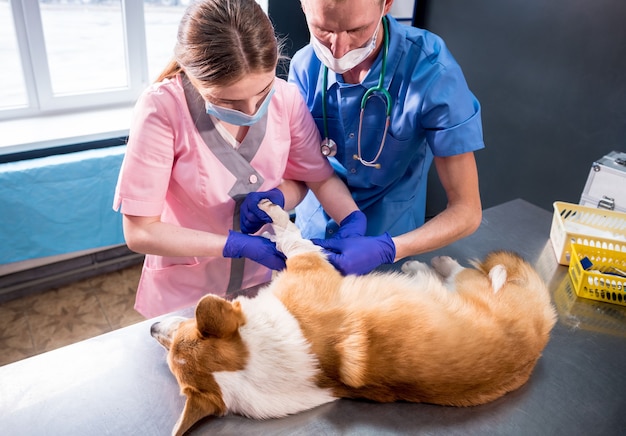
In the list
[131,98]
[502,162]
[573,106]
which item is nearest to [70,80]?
[131,98]

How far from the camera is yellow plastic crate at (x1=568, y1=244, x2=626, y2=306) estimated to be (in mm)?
1500

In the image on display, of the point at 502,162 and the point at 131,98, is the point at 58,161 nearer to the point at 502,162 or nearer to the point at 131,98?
the point at 131,98

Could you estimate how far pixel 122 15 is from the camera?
3.19 metres

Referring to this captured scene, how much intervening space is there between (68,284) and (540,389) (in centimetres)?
294

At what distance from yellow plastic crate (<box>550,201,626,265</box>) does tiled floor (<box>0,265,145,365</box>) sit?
231cm

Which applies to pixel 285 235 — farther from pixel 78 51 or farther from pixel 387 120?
pixel 78 51

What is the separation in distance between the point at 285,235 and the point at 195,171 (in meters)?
0.33

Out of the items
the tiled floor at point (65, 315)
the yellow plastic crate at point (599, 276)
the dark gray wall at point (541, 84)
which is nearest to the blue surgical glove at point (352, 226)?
the yellow plastic crate at point (599, 276)

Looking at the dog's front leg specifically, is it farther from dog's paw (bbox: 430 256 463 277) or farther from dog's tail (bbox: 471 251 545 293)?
dog's tail (bbox: 471 251 545 293)

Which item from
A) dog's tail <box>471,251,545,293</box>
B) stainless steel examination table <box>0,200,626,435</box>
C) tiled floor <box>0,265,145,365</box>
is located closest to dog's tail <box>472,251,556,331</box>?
dog's tail <box>471,251,545,293</box>

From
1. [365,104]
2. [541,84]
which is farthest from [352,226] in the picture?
[541,84]

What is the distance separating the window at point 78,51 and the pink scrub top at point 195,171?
2.08 metres

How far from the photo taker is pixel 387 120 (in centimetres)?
157

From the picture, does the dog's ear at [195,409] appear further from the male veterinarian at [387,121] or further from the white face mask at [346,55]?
the white face mask at [346,55]
